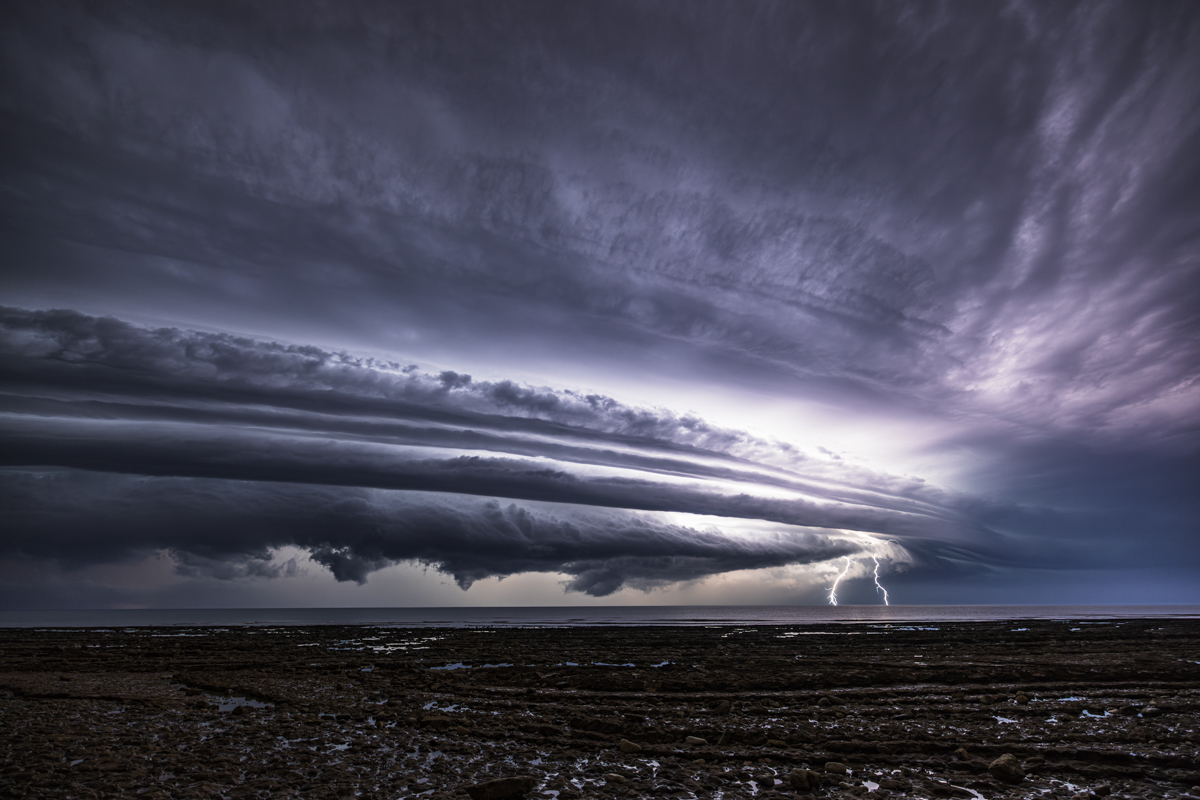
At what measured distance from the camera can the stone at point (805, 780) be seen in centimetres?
1130

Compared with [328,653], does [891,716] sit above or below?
above

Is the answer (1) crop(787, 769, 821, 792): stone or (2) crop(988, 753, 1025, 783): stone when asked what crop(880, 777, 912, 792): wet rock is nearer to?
(1) crop(787, 769, 821, 792): stone

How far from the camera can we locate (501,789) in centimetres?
1072

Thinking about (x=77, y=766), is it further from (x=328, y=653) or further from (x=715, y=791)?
(x=328, y=653)

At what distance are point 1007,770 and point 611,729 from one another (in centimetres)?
983

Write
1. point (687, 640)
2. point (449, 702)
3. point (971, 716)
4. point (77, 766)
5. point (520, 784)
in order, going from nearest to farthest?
point (520, 784)
point (77, 766)
point (971, 716)
point (449, 702)
point (687, 640)

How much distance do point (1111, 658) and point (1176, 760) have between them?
27.9 meters

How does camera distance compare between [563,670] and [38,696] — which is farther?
[563,670]

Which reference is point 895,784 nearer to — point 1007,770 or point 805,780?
point 805,780

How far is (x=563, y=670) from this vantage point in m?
30.1

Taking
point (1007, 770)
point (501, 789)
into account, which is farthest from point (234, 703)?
point (1007, 770)

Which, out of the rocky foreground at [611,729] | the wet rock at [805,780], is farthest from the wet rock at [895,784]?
the wet rock at [805,780]

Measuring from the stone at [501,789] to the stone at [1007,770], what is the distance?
1003 cm

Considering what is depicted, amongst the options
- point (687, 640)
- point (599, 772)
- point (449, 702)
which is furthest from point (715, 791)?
point (687, 640)
